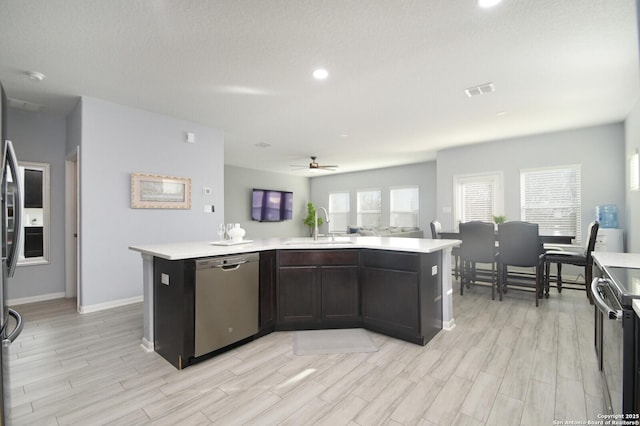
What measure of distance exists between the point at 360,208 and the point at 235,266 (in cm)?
740

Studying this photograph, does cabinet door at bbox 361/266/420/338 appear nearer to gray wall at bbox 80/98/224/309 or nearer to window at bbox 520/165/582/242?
gray wall at bbox 80/98/224/309

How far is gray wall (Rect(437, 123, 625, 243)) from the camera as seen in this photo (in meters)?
4.71

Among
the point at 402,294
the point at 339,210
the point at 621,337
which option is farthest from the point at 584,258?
the point at 339,210

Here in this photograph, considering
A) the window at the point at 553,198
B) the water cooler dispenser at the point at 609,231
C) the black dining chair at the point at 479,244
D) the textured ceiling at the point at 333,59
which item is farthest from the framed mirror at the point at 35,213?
the water cooler dispenser at the point at 609,231

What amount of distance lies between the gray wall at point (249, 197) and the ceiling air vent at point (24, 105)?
440 cm

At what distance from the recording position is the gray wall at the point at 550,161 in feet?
15.5

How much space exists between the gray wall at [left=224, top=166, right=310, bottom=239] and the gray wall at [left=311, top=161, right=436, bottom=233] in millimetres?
681

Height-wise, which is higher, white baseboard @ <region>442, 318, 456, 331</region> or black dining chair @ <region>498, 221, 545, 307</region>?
black dining chair @ <region>498, 221, 545, 307</region>

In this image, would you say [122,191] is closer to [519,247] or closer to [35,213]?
[35,213]

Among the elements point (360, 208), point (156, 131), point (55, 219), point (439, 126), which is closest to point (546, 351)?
point (439, 126)

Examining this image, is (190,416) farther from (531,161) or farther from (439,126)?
(531,161)

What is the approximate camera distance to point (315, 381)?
2045 millimetres

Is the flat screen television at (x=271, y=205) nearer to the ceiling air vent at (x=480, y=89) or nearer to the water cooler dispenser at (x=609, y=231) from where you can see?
the ceiling air vent at (x=480, y=89)

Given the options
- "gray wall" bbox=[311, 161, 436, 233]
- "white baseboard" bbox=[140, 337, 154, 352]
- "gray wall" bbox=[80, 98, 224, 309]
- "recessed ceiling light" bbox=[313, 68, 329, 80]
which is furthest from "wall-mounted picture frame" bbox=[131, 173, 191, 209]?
"gray wall" bbox=[311, 161, 436, 233]
